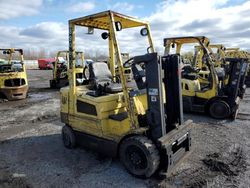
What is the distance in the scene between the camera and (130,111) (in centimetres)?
423

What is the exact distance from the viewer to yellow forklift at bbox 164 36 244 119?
7.99m

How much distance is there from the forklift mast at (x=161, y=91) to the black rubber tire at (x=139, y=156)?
282 millimetres

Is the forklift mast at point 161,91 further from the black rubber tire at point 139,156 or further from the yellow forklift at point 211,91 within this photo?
the yellow forklift at point 211,91

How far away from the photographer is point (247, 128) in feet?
22.9

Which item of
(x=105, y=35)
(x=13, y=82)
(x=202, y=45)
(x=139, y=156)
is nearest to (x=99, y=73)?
(x=105, y=35)

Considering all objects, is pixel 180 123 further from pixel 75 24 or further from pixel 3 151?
pixel 3 151

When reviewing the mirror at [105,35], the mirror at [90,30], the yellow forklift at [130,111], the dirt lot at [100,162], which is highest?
the mirror at [90,30]

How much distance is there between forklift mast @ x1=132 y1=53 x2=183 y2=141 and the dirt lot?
31.4 inches

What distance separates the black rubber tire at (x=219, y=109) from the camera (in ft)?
26.1

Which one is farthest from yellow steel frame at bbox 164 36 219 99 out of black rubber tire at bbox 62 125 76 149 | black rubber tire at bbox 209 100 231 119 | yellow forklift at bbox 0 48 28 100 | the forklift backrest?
yellow forklift at bbox 0 48 28 100

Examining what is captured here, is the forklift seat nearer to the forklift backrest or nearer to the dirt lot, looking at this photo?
the forklift backrest

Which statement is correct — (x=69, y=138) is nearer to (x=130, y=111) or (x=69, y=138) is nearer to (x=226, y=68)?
(x=130, y=111)

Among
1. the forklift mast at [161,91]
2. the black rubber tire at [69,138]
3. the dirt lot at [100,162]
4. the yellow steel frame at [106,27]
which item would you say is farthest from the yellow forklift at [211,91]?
the black rubber tire at [69,138]

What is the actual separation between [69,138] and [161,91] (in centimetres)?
262
